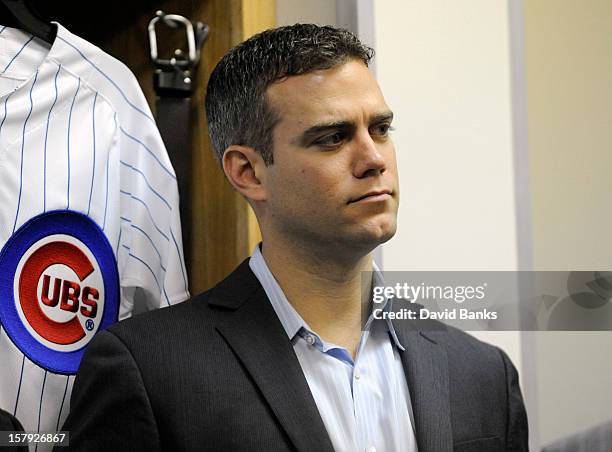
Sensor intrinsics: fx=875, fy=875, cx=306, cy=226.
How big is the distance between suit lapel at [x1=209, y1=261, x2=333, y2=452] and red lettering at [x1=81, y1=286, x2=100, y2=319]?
168 mm

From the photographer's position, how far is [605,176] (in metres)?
1.19

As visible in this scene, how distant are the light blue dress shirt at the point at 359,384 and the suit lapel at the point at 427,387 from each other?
0.6 inches

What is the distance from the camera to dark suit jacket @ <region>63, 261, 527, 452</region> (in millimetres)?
970

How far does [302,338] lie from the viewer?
1.06m

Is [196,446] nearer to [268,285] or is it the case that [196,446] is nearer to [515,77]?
[268,285]

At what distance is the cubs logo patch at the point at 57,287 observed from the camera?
1.07 m

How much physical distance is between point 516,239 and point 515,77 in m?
0.24

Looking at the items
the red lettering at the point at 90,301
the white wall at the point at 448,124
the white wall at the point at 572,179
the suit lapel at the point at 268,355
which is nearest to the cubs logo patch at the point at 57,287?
the red lettering at the point at 90,301

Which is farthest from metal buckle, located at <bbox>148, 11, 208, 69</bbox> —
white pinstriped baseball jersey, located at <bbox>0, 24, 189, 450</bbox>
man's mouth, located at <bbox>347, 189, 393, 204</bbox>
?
man's mouth, located at <bbox>347, 189, 393, 204</bbox>

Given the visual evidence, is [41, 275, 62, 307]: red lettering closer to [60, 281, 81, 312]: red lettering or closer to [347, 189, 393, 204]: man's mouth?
[60, 281, 81, 312]: red lettering

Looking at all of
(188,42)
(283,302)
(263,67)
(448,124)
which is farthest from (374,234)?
(188,42)

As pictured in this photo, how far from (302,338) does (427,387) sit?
0.53 feet

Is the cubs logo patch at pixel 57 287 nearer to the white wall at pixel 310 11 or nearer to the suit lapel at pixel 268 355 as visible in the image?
the suit lapel at pixel 268 355

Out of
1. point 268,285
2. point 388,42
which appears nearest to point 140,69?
point 388,42
